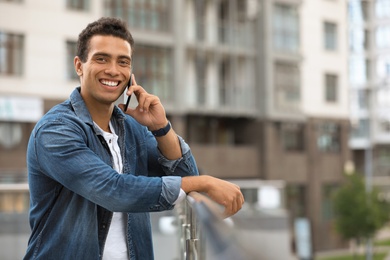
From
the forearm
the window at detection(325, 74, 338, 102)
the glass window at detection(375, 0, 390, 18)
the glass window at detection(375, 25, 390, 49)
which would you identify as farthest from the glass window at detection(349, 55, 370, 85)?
the forearm

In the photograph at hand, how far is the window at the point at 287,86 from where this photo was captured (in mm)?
28875

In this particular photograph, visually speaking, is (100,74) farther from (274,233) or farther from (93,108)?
(274,233)

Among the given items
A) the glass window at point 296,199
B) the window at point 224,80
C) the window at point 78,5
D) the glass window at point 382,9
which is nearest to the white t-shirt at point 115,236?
the window at point 78,5

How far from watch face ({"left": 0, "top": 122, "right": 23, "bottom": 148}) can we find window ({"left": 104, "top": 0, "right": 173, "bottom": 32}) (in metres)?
5.42

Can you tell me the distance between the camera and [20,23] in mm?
22125

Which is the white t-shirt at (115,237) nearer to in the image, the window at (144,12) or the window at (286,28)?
the window at (144,12)

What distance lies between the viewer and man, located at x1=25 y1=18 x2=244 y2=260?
219 cm

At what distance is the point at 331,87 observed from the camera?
32125mm

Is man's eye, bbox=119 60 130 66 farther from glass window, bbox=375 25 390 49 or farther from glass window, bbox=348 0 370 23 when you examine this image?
glass window, bbox=375 25 390 49

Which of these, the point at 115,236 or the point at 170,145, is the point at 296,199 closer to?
the point at 170,145

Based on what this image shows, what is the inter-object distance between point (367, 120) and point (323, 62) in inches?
A: 954

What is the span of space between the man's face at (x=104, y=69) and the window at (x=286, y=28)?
26.8 metres

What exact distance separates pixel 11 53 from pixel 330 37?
16.6 metres

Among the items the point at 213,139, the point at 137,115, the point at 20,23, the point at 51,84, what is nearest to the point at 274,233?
the point at 213,139
